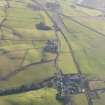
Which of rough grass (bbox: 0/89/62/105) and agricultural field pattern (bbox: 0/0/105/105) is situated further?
agricultural field pattern (bbox: 0/0/105/105)

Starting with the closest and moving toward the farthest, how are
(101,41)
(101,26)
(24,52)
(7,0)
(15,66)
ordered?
1. (15,66)
2. (24,52)
3. (101,41)
4. (101,26)
5. (7,0)

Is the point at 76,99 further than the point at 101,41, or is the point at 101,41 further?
the point at 101,41

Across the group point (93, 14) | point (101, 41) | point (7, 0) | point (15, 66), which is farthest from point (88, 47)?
point (7, 0)

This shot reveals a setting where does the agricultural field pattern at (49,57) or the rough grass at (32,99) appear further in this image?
the agricultural field pattern at (49,57)

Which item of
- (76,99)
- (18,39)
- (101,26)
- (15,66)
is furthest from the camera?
(101,26)

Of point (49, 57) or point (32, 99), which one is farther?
point (49, 57)

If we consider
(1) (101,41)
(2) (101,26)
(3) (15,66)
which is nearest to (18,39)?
(3) (15,66)

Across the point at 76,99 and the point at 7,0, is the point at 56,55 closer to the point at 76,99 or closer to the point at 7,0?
the point at 76,99
